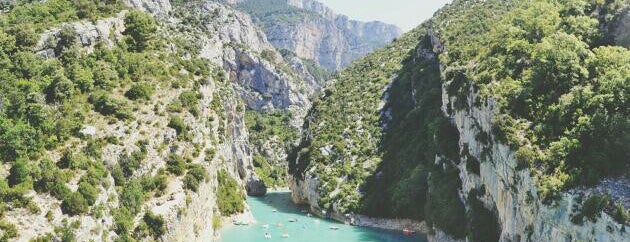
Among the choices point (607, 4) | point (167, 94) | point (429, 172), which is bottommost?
point (429, 172)

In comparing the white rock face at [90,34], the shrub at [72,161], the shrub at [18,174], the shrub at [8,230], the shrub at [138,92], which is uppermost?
the white rock face at [90,34]

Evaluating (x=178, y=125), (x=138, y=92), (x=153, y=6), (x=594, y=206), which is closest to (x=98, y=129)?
(x=138, y=92)

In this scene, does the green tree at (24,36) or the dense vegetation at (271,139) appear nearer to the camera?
the green tree at (24,36)

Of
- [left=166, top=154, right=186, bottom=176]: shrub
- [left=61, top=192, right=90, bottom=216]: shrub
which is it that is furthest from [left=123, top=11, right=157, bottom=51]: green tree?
[left=61, top=192, right=90, bottom=216]: shrub

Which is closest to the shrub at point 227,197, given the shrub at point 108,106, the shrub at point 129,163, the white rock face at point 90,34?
the white rock face at point 90,34

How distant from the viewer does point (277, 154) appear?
175375 millimetres

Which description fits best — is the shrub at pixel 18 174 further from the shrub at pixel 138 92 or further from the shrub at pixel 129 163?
the shrub at pixel 138 92

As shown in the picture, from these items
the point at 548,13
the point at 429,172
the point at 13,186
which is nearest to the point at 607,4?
the point at 548,13

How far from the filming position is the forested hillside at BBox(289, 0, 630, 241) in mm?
42300

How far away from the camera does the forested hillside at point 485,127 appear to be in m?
42.3

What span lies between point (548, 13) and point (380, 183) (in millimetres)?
39760

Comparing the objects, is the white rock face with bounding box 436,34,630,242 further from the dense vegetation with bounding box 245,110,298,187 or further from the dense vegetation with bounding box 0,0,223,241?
the dense vegetation with bounding box 245,110,298,187

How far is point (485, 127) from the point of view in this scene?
59.3 metres

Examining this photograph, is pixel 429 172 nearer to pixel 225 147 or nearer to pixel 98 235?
pixel 225 147
